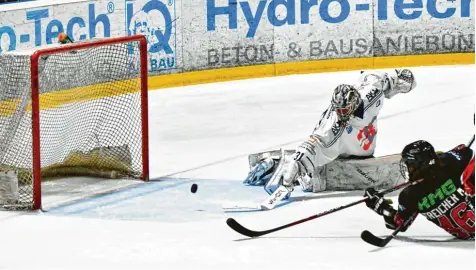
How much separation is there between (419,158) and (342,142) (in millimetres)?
1989

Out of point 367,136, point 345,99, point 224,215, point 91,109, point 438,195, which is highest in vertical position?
point 345,99

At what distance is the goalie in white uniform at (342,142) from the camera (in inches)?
351

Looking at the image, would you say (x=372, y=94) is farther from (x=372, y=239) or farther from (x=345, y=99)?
(x=372, y=239)

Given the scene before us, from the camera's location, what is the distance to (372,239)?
7.39m

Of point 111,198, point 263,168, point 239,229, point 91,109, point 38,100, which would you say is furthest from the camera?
point 91,109

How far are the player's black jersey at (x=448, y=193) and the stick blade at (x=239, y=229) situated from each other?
37.3 inches

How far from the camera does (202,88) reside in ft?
47.4

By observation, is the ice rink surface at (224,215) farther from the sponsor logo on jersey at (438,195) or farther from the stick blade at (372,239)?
the sponsor logo on jersey at (438,195)

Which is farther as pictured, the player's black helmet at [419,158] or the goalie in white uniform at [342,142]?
the goalie in white uniform at [342,142]

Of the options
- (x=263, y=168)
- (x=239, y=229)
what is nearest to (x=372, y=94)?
(x=263, y=168)

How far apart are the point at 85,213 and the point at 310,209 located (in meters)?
1.43

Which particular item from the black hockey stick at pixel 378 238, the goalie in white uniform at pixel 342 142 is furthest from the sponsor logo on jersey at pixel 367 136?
the black hockey stick at pixel 378 238

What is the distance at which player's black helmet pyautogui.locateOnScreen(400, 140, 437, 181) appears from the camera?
23.3 feet

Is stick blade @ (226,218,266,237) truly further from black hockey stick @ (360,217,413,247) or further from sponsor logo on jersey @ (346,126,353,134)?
sponsor logo on jersey @ (346,126,353,134)
